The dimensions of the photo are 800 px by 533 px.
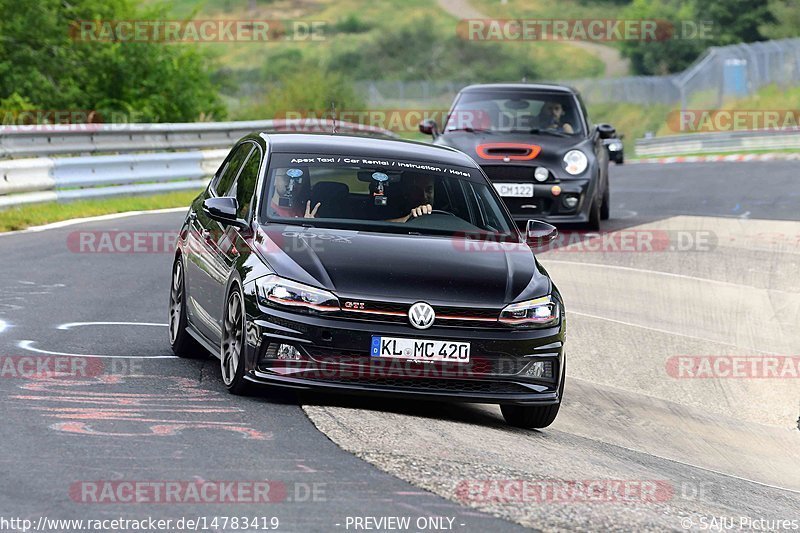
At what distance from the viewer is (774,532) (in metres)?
6.61

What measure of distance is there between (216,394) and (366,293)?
1.13 metres

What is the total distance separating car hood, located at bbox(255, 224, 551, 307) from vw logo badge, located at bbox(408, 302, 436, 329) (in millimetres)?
47

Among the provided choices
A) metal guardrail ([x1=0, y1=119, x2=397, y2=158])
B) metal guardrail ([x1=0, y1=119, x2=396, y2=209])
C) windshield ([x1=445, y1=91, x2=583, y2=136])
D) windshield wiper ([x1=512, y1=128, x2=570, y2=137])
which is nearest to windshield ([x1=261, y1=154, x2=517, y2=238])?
metal guardrail ([x1=0, y1=119, x2=396, y2=209])

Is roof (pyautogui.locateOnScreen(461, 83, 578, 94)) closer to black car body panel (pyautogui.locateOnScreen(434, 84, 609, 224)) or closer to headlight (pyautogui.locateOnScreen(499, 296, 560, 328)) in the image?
black car body panel (pyautogui.locateOnScreen(434, 84, 609, 224))

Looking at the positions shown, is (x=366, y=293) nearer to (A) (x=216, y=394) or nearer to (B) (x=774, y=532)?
(A) (x=216, y=394)

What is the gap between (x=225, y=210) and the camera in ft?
29.1

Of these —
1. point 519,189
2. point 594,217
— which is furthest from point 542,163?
point 594,217

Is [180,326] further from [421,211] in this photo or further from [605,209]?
[605,209]

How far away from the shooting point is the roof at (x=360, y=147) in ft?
30.8

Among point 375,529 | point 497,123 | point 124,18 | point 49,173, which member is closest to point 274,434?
point 375,529

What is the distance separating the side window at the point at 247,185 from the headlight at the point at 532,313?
1.79 metres

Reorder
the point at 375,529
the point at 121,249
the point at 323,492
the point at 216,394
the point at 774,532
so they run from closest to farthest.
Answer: the point at 375,529, the point at 323,492, the point at 774,532, the point at 216,394, the point at 121,249

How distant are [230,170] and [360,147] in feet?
3.57

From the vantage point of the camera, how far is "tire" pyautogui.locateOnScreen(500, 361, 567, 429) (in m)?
8.45
